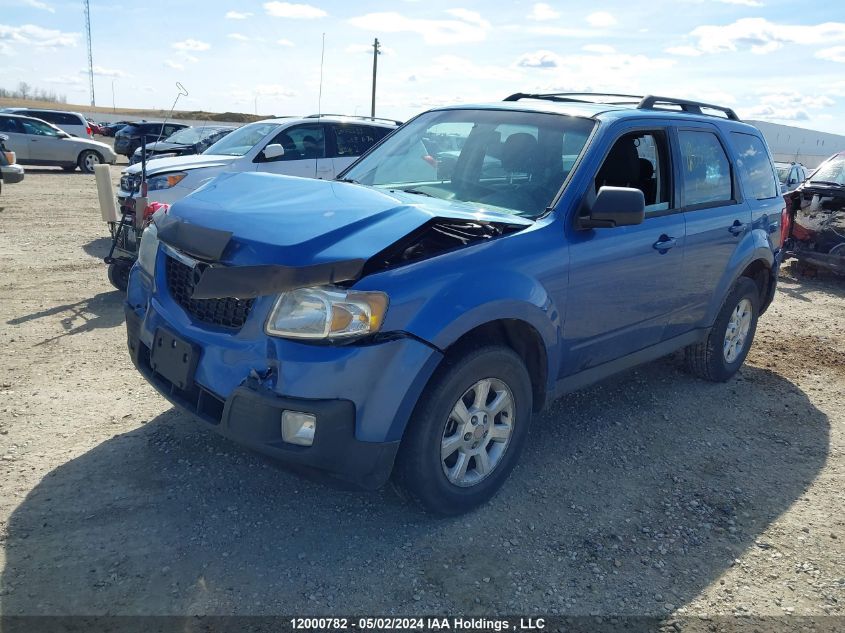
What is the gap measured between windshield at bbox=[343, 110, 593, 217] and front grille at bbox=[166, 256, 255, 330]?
1372 mm

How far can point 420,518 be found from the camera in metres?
3.29

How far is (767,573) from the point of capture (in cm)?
309

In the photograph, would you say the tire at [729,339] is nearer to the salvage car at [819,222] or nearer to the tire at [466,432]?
the tire at [466,432]

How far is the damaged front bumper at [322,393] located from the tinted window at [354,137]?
291 inches

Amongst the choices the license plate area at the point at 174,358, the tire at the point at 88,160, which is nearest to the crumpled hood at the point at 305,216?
the license plate area at the point at 174,358

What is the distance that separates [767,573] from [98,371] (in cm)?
424

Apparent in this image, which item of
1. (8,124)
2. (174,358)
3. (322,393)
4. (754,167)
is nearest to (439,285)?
(322,393)

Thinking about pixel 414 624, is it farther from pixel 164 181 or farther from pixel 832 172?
pixel 832 172

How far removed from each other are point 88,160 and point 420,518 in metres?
21.7

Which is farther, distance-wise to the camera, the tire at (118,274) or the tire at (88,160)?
the tire at (88,160)

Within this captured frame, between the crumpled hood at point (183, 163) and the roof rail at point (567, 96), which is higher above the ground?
the roof rail at point (567, 96)

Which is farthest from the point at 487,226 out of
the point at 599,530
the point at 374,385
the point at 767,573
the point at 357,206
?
the point at 767,573

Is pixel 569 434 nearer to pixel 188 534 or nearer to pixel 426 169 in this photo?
pixel 426 169

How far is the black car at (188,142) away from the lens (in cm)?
1380
